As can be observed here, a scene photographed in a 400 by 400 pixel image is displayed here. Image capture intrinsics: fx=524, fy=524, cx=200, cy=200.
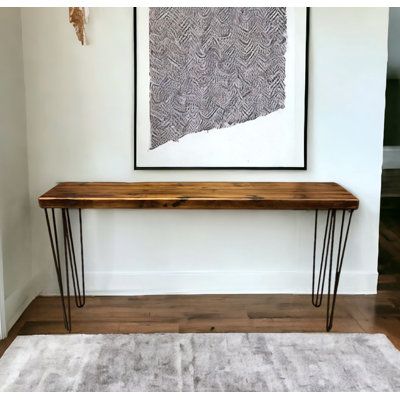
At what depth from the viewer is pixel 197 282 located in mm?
3182

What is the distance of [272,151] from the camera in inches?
120

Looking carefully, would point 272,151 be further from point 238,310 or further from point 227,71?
point 238,310

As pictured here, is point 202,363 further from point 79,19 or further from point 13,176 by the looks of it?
point 79,19

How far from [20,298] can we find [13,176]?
2.19ft

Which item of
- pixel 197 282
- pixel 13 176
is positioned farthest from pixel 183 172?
pixel 13 176

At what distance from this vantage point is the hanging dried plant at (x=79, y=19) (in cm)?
293

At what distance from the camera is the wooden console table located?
98.7 inches

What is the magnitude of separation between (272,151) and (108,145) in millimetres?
960

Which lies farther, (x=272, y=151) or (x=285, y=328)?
(x=272, y=151)

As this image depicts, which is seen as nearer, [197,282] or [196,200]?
[196,200]

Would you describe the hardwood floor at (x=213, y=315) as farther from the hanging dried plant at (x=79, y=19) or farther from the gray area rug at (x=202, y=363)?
the hanging dried plant at (x=79, y=19)

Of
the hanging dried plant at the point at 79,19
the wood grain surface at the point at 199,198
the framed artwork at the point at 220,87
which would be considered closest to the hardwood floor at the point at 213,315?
the wood grain surface at the point at 199,198

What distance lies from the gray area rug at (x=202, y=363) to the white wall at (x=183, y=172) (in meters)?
0.69

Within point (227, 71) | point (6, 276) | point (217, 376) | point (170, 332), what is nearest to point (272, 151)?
point (227, 71)
